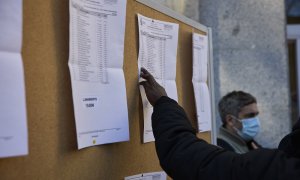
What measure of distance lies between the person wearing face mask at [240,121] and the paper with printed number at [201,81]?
4.60 ft

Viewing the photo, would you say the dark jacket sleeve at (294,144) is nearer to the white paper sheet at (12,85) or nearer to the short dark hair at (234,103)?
the white paper sheet at (12,85)

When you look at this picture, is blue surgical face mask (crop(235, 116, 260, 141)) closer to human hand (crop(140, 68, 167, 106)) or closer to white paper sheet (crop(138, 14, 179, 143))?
white paper sheet (crop(138, 14, 179, 143))

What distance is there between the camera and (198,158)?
1454 mm

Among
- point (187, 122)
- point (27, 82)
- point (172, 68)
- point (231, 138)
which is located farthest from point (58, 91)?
point (231, 138)

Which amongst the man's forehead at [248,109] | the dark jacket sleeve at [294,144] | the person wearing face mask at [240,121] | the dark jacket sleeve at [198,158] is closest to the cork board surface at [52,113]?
the dark jacket sleeve at [198,158]

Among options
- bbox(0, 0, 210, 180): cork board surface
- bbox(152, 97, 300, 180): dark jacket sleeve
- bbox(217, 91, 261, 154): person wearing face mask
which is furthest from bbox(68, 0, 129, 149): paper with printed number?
bbox(217, 91, 261, 154): person wearing face mask

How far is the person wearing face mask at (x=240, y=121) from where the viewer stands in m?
3.61

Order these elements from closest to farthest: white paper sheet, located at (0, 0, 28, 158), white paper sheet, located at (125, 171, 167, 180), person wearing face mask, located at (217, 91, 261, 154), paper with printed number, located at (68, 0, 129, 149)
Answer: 1. white paper sheet, located at (0, 0, 28, 158)
2. paper with printed number, located at (68, 0, 129, 149)
3. white paper sheet, located at (125, 171, 167, 180)
4. person wearing face mask, located at (217, 91, 261, 154)

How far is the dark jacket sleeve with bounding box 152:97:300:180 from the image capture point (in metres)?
1.35

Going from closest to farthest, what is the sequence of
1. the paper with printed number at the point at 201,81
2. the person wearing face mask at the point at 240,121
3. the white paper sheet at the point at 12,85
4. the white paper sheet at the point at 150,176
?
the white paper sheet at the point at 12,85 < the white paper sheet at the point at 150,176 < the paper with printed number at the point at 201,81 < the person wearing face mask at the point at 240,121

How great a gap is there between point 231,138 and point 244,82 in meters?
1.33

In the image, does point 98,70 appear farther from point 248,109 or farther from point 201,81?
point 248,109

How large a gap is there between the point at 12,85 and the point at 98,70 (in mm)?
357

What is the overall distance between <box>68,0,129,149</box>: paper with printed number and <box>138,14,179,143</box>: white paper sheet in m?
A: 0.15
